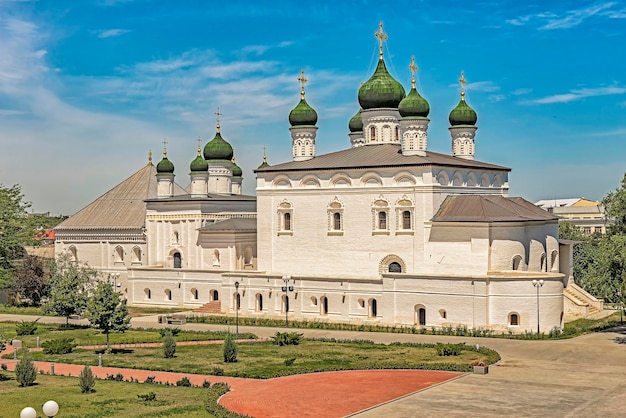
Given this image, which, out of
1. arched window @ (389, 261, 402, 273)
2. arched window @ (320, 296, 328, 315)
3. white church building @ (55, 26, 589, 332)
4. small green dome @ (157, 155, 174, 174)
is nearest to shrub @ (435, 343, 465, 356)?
white church building @ (55, 26, 589, 332)

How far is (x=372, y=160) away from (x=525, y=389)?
60.1ft

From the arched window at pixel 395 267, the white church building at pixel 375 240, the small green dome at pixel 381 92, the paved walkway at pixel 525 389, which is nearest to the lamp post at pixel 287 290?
the white church building at pixel 375 240

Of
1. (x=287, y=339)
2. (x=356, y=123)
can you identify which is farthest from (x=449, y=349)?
(x=356, y=123)

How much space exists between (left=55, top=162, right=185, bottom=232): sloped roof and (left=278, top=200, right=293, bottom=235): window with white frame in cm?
1220

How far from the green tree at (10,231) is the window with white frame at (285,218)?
14.0m

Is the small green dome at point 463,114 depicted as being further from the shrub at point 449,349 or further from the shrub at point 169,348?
the shrub at point 169,348

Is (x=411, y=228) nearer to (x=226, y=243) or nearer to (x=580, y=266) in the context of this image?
(x=226, y=243)

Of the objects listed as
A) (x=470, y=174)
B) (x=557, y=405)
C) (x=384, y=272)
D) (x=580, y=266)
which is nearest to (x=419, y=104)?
(x=470, y=174)

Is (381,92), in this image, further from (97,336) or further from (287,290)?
(97,336)

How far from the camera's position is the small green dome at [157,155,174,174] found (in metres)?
50.6

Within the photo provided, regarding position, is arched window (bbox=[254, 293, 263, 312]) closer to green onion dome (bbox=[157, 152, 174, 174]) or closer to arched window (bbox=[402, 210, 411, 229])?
arched window (bbox=[402, 210, 411, 229])

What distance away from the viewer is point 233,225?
4606 centimetres

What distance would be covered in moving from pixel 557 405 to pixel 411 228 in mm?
17628

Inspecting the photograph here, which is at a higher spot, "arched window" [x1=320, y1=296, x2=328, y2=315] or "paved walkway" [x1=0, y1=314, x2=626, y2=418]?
"arched window" [x1=320, y1=296, x2=328, y2=315]
